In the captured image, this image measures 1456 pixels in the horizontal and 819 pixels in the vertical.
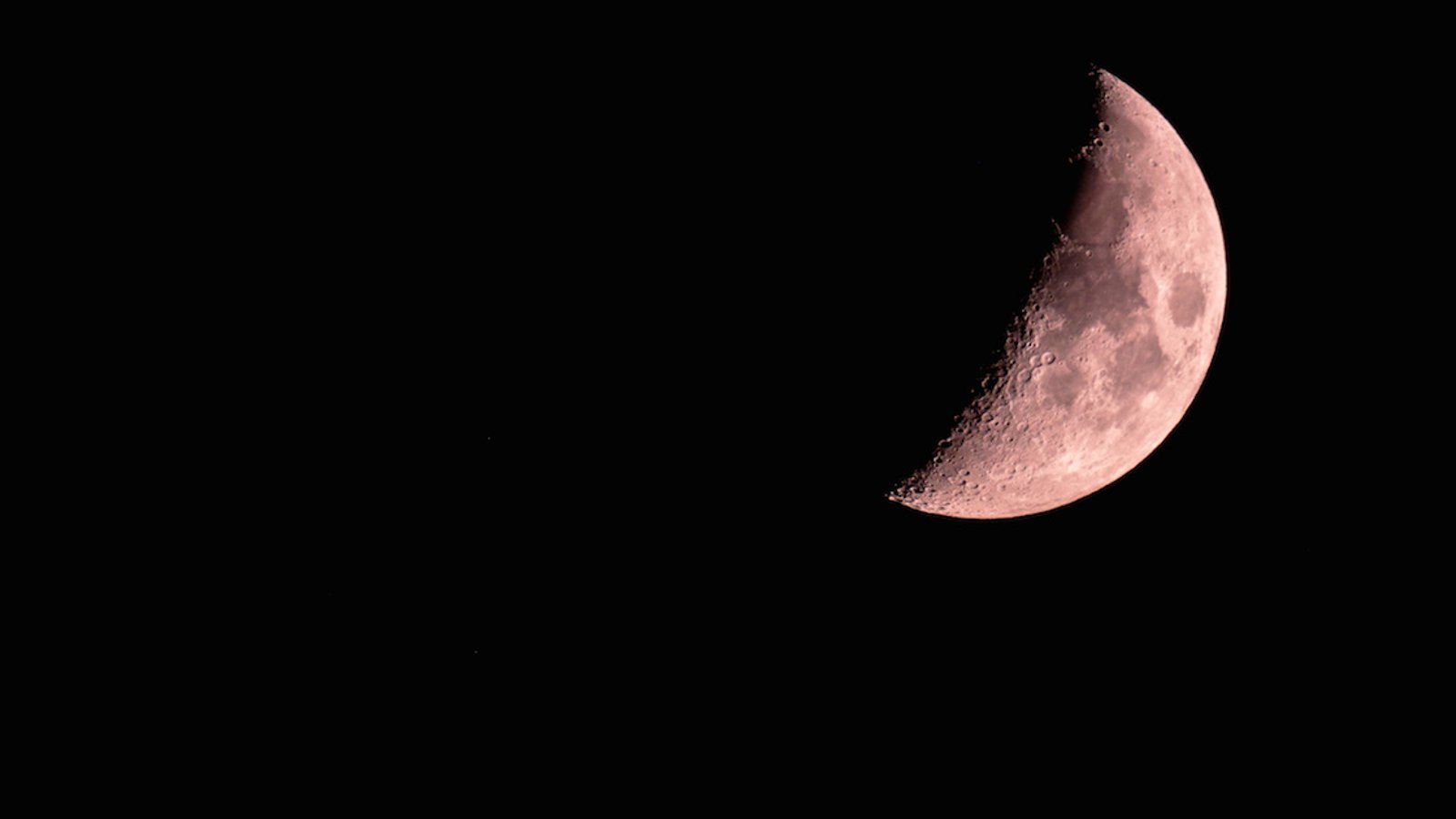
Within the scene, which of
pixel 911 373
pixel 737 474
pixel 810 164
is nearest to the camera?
pixel 810 164

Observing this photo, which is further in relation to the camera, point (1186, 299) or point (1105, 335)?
point (1186, 299)

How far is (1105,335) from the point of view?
7.12ft

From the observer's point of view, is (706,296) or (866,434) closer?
(706,296)

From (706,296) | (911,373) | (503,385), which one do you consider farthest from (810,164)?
(503,385)

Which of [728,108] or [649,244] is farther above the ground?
[728,108]

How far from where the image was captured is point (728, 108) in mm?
1976

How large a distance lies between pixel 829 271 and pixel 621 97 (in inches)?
24.8

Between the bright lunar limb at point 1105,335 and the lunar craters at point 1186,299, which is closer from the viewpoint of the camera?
the bright lunar limb at point 1105,335

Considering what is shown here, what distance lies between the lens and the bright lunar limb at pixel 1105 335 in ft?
7.02

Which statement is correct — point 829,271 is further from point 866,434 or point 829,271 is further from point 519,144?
point 519,144

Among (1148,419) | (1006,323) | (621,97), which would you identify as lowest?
(1148,419)

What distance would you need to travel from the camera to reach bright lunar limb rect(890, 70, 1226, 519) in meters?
2.14

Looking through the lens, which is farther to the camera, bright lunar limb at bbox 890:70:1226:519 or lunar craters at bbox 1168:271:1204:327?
lunar craters at bbox 1168:271:1204:327

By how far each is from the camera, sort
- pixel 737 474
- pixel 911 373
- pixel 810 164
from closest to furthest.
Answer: pixel 810 164 → pixel 911 373 → pixel 737 474
